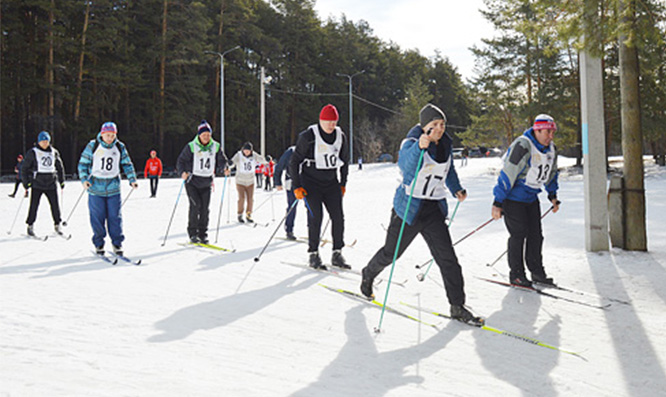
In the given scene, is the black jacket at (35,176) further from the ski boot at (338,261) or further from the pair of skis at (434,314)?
the pair of skis at (434,314)

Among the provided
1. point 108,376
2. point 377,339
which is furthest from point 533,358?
point 108,376

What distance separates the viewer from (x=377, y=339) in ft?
13.5

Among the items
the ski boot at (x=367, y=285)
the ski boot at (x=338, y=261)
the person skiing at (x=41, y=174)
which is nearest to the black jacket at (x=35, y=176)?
the person skiing at (x=41, y=174)

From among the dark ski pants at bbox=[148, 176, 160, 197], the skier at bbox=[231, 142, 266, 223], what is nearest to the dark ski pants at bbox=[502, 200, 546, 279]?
the skier at bbox=[231, 142, 266, 223]

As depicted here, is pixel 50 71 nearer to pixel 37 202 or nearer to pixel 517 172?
pixel 37 202

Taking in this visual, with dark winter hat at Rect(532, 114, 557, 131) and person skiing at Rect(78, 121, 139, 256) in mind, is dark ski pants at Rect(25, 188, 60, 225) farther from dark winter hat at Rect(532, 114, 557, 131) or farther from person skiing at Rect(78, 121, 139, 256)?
dark winter hat at Rect(532, 114, 557, 131)

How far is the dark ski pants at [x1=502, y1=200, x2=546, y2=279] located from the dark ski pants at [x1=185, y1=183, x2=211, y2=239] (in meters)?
5.08

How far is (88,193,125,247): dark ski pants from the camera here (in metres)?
7.39

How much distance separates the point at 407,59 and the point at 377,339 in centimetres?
8817

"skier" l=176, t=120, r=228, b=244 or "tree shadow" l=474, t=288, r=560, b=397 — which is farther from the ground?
"skier" l=176, t=120, r=228, b=244

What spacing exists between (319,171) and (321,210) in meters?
0.51

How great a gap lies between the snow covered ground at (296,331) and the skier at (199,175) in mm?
933

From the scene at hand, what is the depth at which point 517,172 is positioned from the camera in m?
5.62

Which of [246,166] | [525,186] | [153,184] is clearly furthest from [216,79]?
[525,186]
